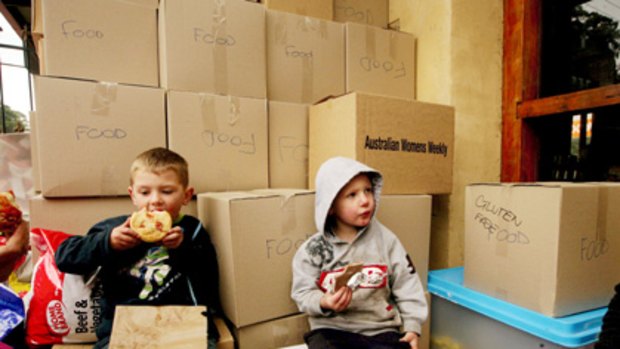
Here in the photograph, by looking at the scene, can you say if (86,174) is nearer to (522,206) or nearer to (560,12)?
(522,206)

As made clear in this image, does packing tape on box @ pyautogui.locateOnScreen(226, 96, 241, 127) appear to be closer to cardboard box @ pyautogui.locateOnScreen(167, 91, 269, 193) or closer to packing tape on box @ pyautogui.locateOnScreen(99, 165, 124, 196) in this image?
cardboard box @ pyautogui.locateOnScreen(167, 91, 269, 193)

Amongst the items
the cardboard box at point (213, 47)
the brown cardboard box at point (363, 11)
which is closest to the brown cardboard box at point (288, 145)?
the cardboard box at point (213, 47)

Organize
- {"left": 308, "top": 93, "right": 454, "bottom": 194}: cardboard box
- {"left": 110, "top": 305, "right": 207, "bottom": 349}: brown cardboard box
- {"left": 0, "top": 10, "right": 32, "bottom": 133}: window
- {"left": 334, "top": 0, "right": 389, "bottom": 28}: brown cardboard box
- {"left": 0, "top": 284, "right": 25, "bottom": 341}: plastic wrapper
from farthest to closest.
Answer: {"left": 0, "top": 10, "right": 32, "bottom": 133}: window → {"left": 334, "top": 0, "right": 389, "bottom": 28}: brown cardboard box → {"left": 308, "top": 93, "right": 454, "bottom": 194}: cardboard box → {"left": 0, "top": 284, "right": 25, "bottom": 341}: plastic wrapper → {"left": 110, "top": 305, "right": 207, "bottom": 349}: brown cardboard box

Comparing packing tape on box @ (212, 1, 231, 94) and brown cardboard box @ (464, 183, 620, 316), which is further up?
packing tape on box @ (212, 1, 231, 94)

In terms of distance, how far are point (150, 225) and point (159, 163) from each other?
0.64ft

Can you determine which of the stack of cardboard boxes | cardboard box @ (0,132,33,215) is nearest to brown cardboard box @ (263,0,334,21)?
the stack of cardboard boxes

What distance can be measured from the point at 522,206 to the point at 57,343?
144cm

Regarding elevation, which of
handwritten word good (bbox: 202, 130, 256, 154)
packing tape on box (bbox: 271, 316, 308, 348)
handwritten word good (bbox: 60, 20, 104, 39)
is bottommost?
packing tape on box (bbox: 271, 316, 308, 348)

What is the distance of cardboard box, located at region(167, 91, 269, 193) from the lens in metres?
1.16

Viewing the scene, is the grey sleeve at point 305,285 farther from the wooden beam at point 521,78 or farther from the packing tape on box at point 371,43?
the wooden beam at point 521,78

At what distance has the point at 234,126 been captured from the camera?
124cm

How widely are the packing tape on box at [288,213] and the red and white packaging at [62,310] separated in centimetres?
57

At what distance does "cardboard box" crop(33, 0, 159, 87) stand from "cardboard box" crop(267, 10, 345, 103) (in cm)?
48

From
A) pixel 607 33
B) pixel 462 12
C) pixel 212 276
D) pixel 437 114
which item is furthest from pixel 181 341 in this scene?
pixel 607 33
